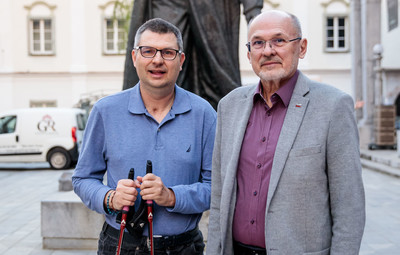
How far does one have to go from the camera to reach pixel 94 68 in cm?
2745

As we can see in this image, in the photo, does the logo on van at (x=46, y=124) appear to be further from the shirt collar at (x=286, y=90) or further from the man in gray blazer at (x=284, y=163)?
the shirt collar at (x=286, y=90)

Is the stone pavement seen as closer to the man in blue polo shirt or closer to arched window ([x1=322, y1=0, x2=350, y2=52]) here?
the man in blue polo shirt

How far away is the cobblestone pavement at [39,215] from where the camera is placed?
211 inches

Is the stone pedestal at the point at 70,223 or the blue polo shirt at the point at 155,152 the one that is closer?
Answer: the blue polo shirt at the point at 155,152

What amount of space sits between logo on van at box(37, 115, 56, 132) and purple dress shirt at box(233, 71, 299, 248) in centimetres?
1314

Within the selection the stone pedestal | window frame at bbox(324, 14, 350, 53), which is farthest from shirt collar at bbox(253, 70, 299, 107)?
window frame at bbox(324, 14, 350, 53)

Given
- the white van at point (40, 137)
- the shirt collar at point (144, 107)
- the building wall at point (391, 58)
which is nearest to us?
the shirt collar at point (144, 107)

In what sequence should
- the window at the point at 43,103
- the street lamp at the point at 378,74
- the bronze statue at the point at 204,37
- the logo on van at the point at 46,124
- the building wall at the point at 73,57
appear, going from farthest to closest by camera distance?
1. the window at the point at 43,103
2. the building wall at the point at 73,57
3. the street lamp at the point at 378,74
4. the logo on van at the point at 46,124
5. the bronze statue at the point at 204,37

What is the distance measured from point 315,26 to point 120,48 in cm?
1017

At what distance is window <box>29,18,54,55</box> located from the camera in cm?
2730

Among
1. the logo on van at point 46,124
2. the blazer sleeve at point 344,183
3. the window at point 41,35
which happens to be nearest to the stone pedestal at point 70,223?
the blazer sleeve at point 344,183

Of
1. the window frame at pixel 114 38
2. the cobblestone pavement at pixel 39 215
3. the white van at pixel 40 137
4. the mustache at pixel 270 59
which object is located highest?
the window frame at pixel 114 38

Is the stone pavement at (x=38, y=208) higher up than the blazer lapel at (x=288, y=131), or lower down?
lower down

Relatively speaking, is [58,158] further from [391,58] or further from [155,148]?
[391,58]
